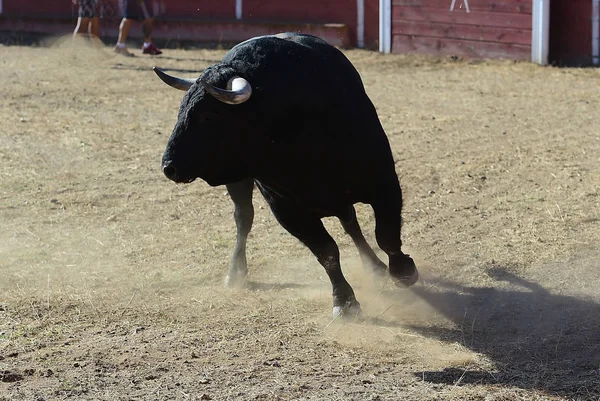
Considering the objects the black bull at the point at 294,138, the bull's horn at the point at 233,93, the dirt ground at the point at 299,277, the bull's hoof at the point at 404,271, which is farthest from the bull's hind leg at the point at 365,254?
the bull's horn at the point at 233,93

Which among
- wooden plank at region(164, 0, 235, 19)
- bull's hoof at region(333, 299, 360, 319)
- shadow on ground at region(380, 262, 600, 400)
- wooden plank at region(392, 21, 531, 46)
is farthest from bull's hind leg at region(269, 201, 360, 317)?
wooden plank at region(164, 0, 235, 19)

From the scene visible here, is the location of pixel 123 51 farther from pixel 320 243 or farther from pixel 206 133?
pixel 206 133

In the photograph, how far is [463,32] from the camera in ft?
44.3

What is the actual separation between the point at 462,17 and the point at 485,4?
15.3 inches

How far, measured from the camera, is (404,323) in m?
5.02

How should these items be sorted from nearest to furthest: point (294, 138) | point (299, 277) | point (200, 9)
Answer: point (294, 138) → point (299, 277) → point (200, 9)

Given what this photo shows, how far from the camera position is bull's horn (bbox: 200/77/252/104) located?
14.3 feet

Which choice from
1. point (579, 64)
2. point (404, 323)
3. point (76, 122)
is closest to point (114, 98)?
point (76, 122)

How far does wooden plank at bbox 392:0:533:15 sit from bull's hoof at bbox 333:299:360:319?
27.7ft

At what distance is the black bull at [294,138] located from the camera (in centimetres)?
454

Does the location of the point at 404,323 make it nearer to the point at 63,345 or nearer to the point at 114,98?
the point at 63,345

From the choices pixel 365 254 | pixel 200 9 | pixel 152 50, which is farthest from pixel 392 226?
pixel 200 9

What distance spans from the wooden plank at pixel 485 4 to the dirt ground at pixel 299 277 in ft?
8.86

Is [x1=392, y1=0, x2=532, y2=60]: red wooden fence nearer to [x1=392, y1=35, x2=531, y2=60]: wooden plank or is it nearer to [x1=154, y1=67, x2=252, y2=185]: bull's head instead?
[x1=392, y1=35, x2=531, y2=60]: wooden plank
